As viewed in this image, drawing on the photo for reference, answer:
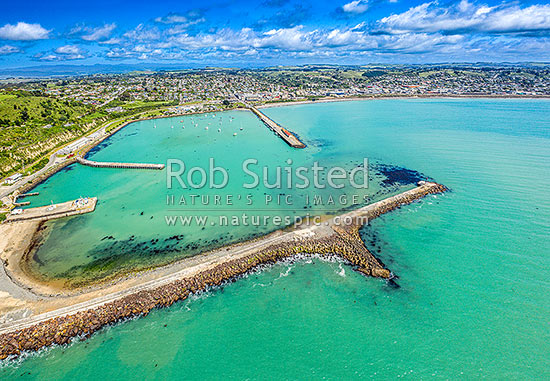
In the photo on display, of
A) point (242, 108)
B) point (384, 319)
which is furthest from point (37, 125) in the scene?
point (384, 319)

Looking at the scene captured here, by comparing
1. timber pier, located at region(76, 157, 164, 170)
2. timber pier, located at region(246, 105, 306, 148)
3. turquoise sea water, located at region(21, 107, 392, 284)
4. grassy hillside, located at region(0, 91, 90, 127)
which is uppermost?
grassy hillside, located at region(0, 91, 90, 127)

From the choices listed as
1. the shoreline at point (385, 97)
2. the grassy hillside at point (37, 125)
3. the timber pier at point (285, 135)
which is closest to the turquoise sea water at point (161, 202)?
the timber pier at point (285, 135)

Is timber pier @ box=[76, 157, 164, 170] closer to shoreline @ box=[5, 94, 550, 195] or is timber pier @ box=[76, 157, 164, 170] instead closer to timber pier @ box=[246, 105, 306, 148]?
shoreline @ box=[5, 94, 550, 195]

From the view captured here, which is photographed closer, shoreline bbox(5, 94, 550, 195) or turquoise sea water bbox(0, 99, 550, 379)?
turquoise sea water bbox(0, 99, 550, 379)

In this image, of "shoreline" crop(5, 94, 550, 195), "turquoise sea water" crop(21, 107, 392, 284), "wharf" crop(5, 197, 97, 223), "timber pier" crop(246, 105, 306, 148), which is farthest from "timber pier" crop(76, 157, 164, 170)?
"timber pier" crop(246, 105, 306, 148)

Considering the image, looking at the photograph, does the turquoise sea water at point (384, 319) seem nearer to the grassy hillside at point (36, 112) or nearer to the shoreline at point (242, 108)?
the shoreline at point (242, 108)

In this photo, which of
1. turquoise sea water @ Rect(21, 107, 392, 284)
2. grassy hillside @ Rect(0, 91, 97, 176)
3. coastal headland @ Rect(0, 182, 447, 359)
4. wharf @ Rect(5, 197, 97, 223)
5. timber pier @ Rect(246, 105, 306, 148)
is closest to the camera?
coastal headland @ Rect(0, 182, 447, 359)

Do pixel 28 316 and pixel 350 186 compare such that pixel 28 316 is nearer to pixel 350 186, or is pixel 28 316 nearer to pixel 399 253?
pixel 399 253

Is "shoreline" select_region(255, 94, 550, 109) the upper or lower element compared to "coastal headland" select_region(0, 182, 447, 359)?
upper
